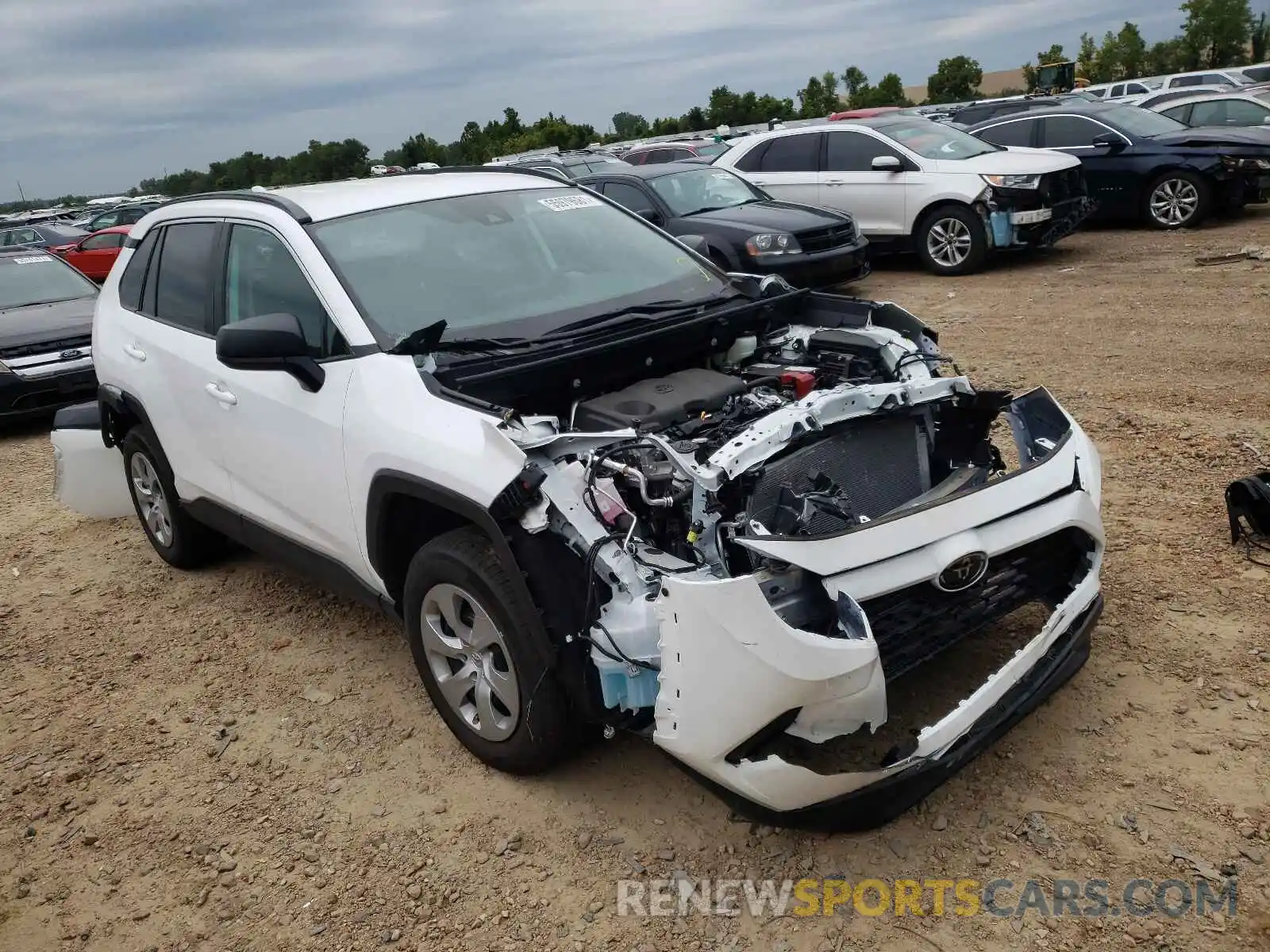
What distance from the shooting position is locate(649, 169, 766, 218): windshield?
1040cm

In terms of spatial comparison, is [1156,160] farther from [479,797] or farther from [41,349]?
[41,349]

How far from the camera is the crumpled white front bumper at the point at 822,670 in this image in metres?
2.36

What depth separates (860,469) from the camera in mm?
3139

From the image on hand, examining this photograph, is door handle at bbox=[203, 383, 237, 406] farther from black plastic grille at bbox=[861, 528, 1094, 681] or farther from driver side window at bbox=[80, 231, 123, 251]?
driver side window at bbox=[80, 231, 123, 251]

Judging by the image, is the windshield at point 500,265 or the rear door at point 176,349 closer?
the windshield at point 500,265

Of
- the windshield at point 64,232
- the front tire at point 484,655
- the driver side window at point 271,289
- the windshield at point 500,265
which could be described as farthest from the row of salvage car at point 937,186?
the windshield at point 64,232

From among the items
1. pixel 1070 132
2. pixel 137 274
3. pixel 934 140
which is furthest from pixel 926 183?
pixel 137 274

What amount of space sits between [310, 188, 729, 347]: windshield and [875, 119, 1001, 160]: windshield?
7816 millimetres

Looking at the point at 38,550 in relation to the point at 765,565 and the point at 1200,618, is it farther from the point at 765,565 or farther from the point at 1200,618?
the point at 1200,618

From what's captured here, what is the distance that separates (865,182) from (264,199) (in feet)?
28.3

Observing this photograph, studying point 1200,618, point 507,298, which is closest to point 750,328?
point 507,298

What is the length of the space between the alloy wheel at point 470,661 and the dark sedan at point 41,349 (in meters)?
6.15

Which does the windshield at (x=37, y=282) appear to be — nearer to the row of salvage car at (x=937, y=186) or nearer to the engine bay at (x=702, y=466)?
the row of salvage car at (x=937, y=186)

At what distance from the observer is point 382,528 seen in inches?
131
